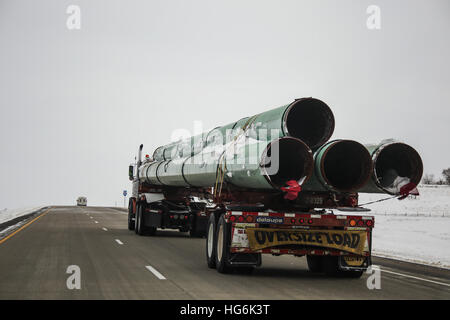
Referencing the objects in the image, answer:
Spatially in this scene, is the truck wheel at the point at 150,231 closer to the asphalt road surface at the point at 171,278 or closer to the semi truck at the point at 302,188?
the asphalt road surface at the point at 171,278

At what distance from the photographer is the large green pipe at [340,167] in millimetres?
12234

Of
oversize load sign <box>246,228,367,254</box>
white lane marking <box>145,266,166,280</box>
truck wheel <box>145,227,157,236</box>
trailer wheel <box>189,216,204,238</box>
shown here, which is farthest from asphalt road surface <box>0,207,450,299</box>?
truck wheel <box>145,227,157,236</box>

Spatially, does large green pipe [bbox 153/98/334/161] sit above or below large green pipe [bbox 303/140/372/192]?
above

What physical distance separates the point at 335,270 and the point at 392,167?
255 cm

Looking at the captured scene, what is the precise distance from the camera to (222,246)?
1302 cm

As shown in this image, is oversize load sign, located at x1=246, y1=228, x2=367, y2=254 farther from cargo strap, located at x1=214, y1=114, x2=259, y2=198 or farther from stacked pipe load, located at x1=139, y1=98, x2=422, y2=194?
cargo strap, located at x1=214, y1=114, x2=259, y2=198

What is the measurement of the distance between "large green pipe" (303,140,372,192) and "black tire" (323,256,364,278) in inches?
68.3

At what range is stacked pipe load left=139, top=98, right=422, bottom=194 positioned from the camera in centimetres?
1208

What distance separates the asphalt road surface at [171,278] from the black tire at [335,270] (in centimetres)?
26

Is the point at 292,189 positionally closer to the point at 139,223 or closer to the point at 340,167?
the point at 340,167

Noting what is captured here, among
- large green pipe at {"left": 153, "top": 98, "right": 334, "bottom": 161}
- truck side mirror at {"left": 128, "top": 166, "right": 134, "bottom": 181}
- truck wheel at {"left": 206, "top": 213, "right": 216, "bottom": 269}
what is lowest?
truck wheel at {"left": 206, "top": 213, "right": 216, "bottom": 269}
